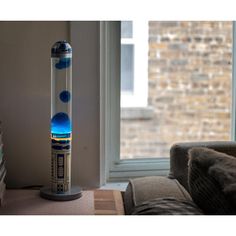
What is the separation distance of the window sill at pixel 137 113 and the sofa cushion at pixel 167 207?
1.94 meters

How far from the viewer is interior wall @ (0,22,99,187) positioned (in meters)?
2.16

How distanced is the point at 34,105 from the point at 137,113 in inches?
58.2

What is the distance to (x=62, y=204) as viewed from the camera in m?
1.97

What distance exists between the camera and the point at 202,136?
142 inches

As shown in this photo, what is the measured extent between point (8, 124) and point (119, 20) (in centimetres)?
59

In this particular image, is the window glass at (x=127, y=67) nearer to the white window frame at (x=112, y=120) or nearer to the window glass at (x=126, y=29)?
Result: the window glass at (x=126, y=29)

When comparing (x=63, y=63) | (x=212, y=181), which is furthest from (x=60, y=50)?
(x=212, y=181)

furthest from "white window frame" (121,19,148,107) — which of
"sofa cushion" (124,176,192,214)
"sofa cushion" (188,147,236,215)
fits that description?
"sofa cushion" (188,147,236,215)

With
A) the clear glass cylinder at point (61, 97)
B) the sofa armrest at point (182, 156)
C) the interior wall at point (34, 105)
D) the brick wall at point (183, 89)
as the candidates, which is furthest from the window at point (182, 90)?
the sofa armrest at point (182, 156)

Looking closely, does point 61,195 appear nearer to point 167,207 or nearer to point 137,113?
point 167,207

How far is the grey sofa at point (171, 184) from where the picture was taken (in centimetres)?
168
